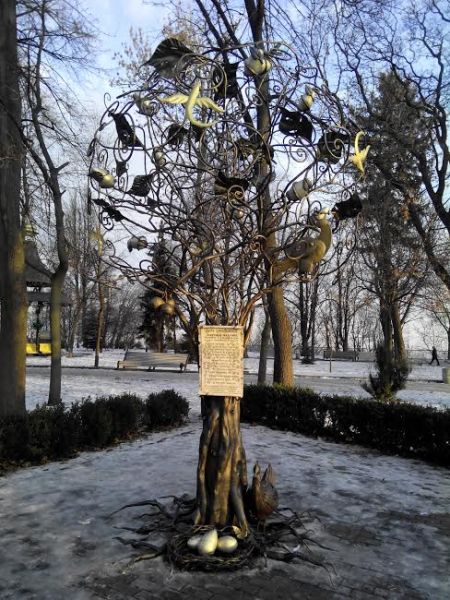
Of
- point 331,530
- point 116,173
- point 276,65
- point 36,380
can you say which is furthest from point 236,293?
point 36,380

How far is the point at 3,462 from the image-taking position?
6.40 metres

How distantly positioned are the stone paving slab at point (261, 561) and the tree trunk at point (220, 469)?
0.48m

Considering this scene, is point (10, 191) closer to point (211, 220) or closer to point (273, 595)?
point (211, 220)

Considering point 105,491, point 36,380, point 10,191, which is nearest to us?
point 105,491

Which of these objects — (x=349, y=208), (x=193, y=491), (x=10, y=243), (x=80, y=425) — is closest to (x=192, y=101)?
(x=349, y=208)

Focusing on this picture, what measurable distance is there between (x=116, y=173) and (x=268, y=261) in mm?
1482

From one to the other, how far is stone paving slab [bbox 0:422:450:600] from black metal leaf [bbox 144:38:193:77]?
3678mm

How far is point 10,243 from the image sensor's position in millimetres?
8688

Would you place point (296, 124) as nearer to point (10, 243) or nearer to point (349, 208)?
point (349, 208)

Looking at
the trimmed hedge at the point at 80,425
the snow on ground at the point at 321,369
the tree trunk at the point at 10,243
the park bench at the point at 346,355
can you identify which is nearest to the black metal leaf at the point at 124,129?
the trimmed hedge at the point at 80,425

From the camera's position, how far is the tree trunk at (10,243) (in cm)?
836

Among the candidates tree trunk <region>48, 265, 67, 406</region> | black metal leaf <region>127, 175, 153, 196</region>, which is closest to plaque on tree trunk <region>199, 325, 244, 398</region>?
black metal leaf <region>127, 175, 153, 196</region>

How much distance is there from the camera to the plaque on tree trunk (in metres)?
4.05

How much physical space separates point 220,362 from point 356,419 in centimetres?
556
